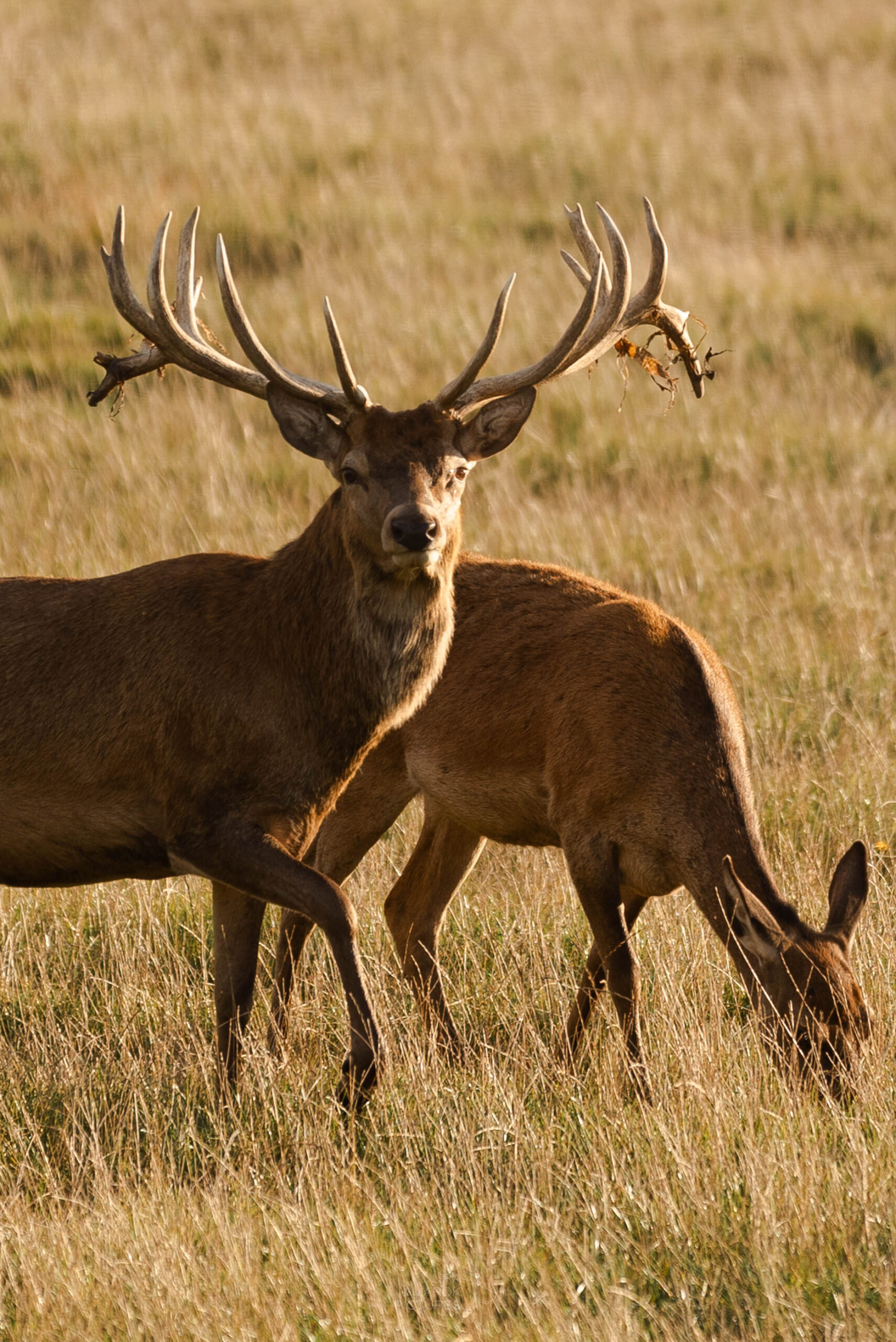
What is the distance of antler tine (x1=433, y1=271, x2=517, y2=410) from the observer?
485cm

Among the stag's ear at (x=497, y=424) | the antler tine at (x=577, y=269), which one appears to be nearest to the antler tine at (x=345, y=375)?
the stag's ear at (x=497, y=424)

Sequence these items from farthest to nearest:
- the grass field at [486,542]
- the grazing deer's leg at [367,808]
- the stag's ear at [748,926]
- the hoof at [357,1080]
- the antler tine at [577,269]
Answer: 1. the grazing deer's leg at [367,808]
2. the antler tine at [577,269]
3. the stag's ear at [748,926]
4. the hoof at [357,1080]
5. the grass field at [486,542]

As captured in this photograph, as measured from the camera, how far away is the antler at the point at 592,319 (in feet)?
17.0

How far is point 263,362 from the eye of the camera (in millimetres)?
5039

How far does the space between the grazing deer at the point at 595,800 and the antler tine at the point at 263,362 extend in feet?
4.06

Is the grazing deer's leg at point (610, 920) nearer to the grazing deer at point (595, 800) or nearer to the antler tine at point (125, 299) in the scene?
the grazing deer at point (595, 800)

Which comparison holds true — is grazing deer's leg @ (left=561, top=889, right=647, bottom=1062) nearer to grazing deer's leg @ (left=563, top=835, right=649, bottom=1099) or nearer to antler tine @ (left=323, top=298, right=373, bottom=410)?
grazing deer's leg @ (left=563, top=835, right=649, bottom=1099)

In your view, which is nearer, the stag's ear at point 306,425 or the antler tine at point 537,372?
the stag's ear at point 306,425

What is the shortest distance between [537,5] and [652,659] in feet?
76.4

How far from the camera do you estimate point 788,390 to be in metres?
13.4

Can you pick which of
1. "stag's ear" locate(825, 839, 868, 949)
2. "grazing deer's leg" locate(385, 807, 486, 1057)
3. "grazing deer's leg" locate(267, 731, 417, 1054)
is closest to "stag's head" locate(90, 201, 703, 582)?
"grazing deer's leg" locate(267, 731, 417, 1054)

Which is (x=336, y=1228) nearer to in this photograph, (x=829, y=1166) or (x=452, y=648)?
(x=829, y=1166)

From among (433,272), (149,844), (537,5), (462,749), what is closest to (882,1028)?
(462,749)

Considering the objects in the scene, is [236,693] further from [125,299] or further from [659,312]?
[659,312]
